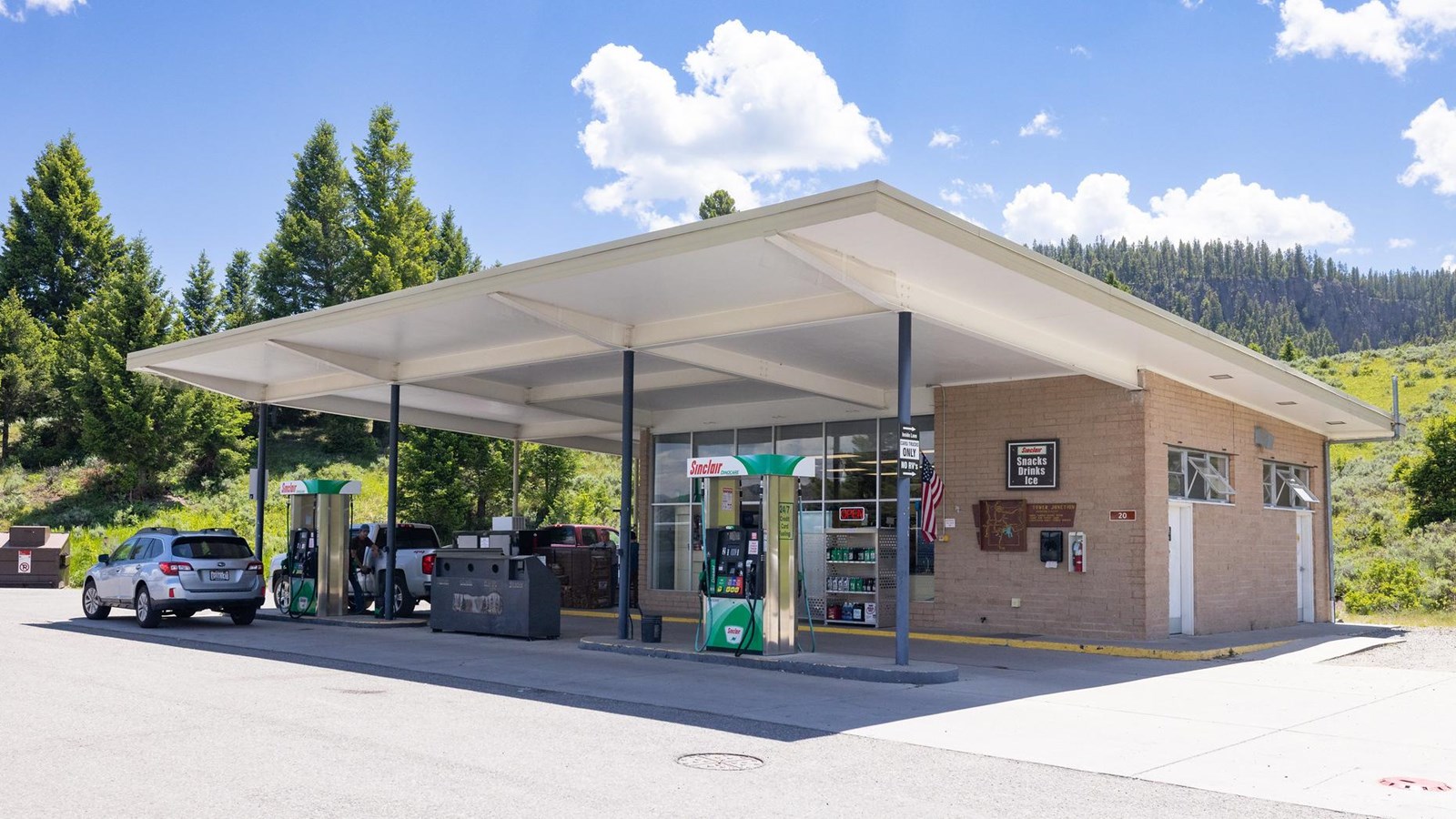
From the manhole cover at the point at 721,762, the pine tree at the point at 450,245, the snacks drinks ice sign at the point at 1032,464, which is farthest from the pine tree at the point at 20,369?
the manhole cover at the point at 721,762

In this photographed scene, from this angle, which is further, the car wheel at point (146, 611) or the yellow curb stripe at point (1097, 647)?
the car wheel at point (146, 611)

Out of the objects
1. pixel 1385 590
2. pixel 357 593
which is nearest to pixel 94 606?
pixel 357 593

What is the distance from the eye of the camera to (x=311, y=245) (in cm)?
5584

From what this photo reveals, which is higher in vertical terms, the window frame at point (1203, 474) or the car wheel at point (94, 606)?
the window frame at point (1203, 474)

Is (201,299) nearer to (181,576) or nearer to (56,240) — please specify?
(56,240)

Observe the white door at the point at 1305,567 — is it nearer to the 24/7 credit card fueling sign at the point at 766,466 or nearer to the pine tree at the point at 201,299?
the 24/7 credit card fueling sign at the point at 766,466

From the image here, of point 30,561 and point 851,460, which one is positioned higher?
point 851,460

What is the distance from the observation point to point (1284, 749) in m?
8.76

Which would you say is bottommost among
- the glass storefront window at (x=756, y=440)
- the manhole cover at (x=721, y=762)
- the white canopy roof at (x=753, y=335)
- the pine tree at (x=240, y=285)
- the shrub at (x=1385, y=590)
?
the shrub at (x=1385, y=590)

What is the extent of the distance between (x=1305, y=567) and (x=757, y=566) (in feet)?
48.3

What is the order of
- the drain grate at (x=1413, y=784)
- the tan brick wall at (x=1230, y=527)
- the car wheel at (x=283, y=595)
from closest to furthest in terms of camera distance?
the drain grate at (x=1413, y=784), the tan brick wall at (x=1230, y=527), the car wheel at (x=283, y=595)

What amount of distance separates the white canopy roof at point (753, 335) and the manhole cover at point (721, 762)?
4984mm

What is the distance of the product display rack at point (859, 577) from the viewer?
20.5 meters

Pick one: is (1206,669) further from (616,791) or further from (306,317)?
(306,317)
